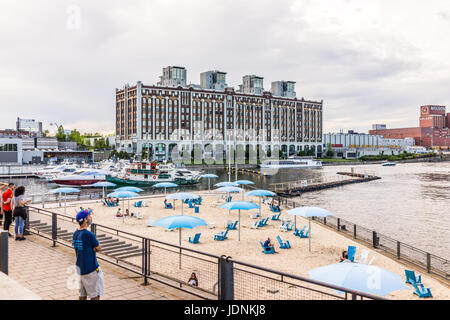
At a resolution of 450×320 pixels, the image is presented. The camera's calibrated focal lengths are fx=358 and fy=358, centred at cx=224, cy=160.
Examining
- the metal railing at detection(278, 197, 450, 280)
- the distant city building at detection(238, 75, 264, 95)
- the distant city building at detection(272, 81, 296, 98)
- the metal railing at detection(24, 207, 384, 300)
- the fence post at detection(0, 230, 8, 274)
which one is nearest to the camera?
the metal railing at detection(24, 207, 384, 300)

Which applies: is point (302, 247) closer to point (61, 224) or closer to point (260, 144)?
point (61, 224)

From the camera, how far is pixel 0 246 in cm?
925

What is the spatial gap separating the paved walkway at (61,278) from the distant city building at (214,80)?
153m

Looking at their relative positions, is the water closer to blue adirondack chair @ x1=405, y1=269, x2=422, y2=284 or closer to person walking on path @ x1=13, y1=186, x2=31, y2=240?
blue adirondack chair @ x1=405, y1=269, x2=422, y2=284

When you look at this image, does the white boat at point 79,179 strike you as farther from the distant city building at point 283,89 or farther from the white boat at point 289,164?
the distant city building at point 283,89

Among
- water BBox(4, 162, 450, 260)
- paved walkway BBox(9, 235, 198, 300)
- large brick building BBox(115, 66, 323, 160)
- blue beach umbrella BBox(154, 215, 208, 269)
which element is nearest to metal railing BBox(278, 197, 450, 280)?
water BBox(4, 162, 450, 260)

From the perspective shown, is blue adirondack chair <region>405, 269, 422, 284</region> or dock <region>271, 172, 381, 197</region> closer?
blue adirondack chair <region>405, 269, 422, 284</region>

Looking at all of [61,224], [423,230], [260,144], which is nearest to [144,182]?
[423,230]

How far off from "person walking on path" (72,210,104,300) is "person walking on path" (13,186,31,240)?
7.47m

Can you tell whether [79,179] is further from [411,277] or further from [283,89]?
[283,89]

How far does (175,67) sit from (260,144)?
51.7 meters

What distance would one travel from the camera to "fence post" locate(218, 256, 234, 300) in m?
7.54

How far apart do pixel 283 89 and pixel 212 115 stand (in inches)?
2035
